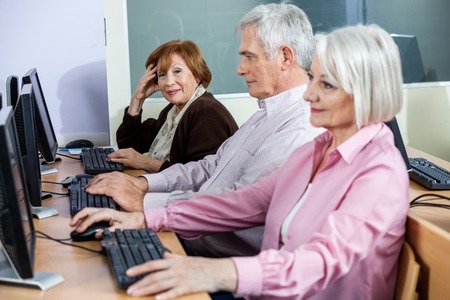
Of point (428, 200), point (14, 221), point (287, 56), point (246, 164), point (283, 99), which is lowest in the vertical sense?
point (428, 200)

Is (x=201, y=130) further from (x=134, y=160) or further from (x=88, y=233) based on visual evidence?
(x=88, y=233)

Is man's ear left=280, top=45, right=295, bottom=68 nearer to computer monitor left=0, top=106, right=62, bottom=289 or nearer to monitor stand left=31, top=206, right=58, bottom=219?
monitor stand left=31, top=206, right=58, bottom=219

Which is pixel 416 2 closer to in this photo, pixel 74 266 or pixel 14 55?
pixel 14 55

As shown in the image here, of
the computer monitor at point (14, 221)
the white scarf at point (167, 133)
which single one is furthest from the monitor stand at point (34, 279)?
the white scarf at point (167, 133)

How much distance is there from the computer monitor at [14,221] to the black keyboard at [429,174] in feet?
4.64

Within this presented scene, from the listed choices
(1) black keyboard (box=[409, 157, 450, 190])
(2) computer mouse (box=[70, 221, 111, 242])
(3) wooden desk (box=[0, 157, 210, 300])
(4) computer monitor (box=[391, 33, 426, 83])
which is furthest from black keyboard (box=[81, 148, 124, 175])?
(4) computer monitor (box=[391, 33, 426, 83])

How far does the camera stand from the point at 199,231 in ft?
6.25

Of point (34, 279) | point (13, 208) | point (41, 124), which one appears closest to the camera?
point (13, 208)

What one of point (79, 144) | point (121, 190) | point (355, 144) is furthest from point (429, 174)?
point (79, 144)

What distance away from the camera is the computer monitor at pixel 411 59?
3.84 meters

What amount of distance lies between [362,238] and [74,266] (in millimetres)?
645

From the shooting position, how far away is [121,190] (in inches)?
84.2

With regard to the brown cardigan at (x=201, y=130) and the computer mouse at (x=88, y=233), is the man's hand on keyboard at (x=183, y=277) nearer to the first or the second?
the computer mouse at (x=88, y=233)

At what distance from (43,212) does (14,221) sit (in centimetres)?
72
